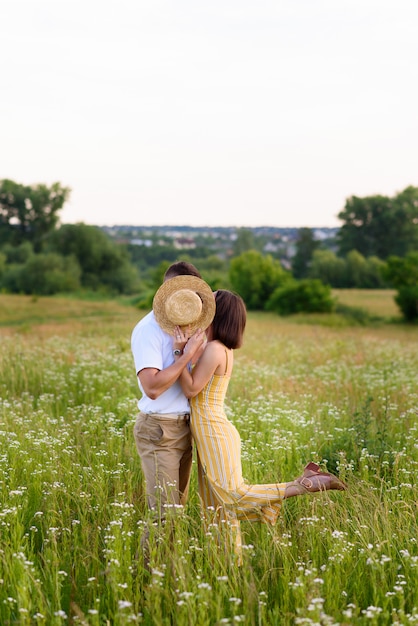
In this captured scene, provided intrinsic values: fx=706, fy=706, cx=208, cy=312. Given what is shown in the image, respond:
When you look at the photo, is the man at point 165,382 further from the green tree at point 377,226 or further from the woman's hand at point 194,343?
the green tree at point 377,226

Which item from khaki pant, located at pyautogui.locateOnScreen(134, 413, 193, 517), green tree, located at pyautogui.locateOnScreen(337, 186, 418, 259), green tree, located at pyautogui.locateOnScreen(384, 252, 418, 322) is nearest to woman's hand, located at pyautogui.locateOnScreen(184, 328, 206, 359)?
khaki pant, located at pyautogui.locateOnScreen(134, 413, 193, 517)

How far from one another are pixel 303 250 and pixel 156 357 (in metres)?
77.2

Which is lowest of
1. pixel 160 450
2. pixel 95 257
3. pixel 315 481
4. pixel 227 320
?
pixel 315 481

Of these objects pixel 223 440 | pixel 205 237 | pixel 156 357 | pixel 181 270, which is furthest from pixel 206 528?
pixel 205 237

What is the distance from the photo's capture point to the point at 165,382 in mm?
4930

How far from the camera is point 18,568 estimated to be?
4.38m

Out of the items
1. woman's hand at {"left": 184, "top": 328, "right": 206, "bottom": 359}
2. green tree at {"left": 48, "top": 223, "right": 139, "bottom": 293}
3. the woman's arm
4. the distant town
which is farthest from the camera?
the distant town

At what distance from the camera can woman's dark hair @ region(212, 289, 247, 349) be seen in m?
5.28

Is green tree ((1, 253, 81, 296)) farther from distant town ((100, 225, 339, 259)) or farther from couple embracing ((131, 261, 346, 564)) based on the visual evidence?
couple embracing ((131, 261, 346, 564))

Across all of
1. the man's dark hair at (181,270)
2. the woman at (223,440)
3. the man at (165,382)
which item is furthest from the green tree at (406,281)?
the man at (165,382)

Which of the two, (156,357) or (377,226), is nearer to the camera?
(156,357)

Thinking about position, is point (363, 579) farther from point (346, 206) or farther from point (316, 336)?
point (346, 206)

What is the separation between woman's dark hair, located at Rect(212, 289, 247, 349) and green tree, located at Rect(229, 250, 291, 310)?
4461cm

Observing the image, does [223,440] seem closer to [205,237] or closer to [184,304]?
[184,304]
